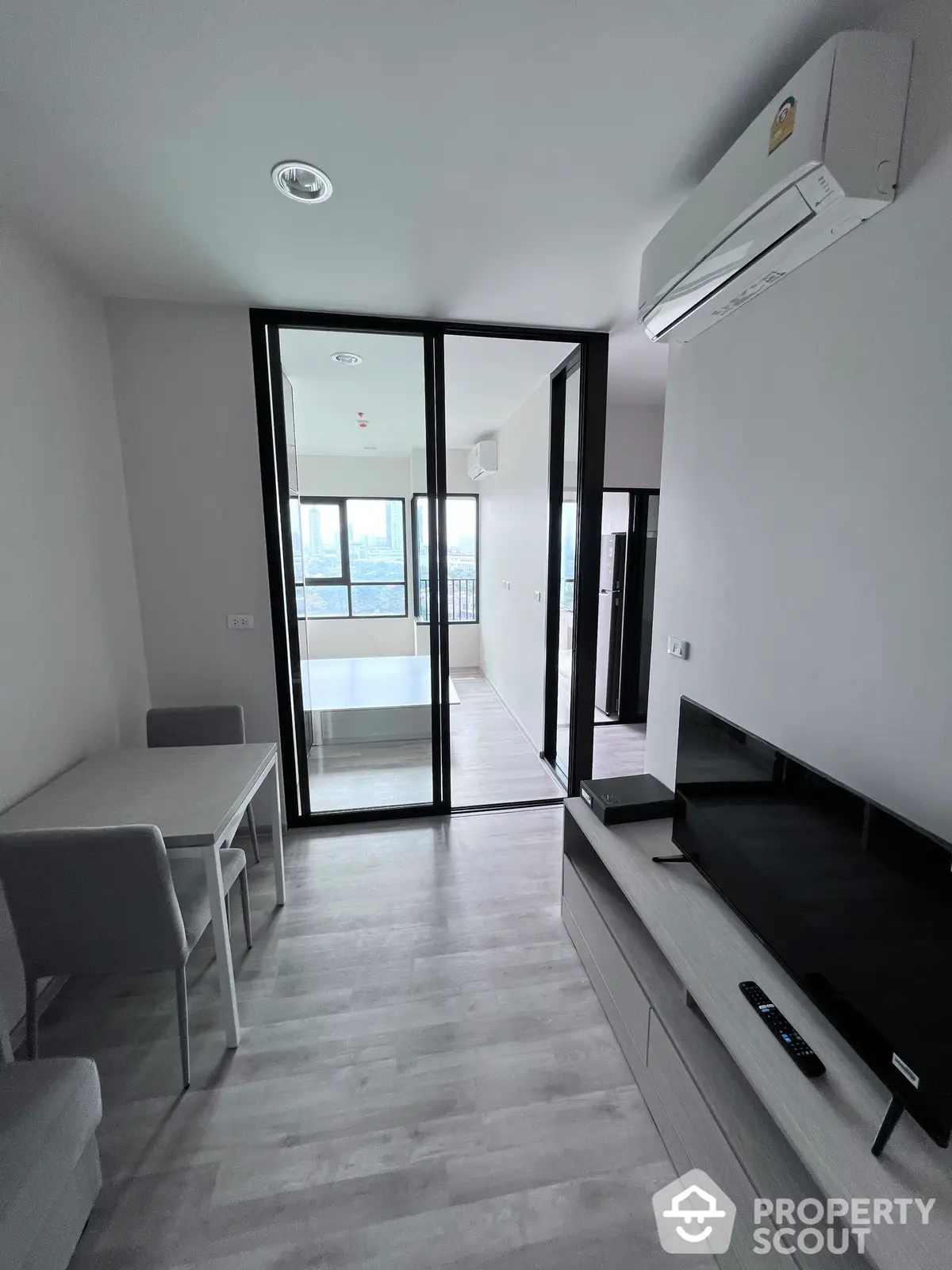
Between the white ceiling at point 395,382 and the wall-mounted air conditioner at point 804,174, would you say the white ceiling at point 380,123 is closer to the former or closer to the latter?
the wall-mounted air conditioner at point 804,174

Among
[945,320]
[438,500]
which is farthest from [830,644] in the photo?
[438,500]

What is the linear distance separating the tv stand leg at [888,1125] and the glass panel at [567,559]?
7.84 ft

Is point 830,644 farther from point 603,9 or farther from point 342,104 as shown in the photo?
point 342,104

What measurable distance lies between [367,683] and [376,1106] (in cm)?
290

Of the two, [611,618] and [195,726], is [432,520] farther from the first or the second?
[611,618]

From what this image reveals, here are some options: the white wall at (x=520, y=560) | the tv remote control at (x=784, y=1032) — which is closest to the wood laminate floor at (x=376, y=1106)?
the tv remote control at (x=784, y=1032)

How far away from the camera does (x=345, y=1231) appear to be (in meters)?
1.18

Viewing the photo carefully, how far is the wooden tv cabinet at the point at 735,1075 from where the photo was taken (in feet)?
2.78

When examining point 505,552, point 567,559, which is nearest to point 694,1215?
point 567,559

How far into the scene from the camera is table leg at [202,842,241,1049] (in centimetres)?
156

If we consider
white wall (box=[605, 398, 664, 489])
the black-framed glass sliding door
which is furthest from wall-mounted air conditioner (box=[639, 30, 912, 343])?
white wall (box=[605, 398, 664, 489])

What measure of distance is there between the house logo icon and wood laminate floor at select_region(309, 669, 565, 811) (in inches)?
79.4

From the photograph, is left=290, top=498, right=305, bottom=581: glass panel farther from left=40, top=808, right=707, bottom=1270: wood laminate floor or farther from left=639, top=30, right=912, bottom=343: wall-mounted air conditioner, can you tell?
left=639, top=30, right=912, bottom=343: wall-mounted air conditioner

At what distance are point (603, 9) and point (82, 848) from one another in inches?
91.7
